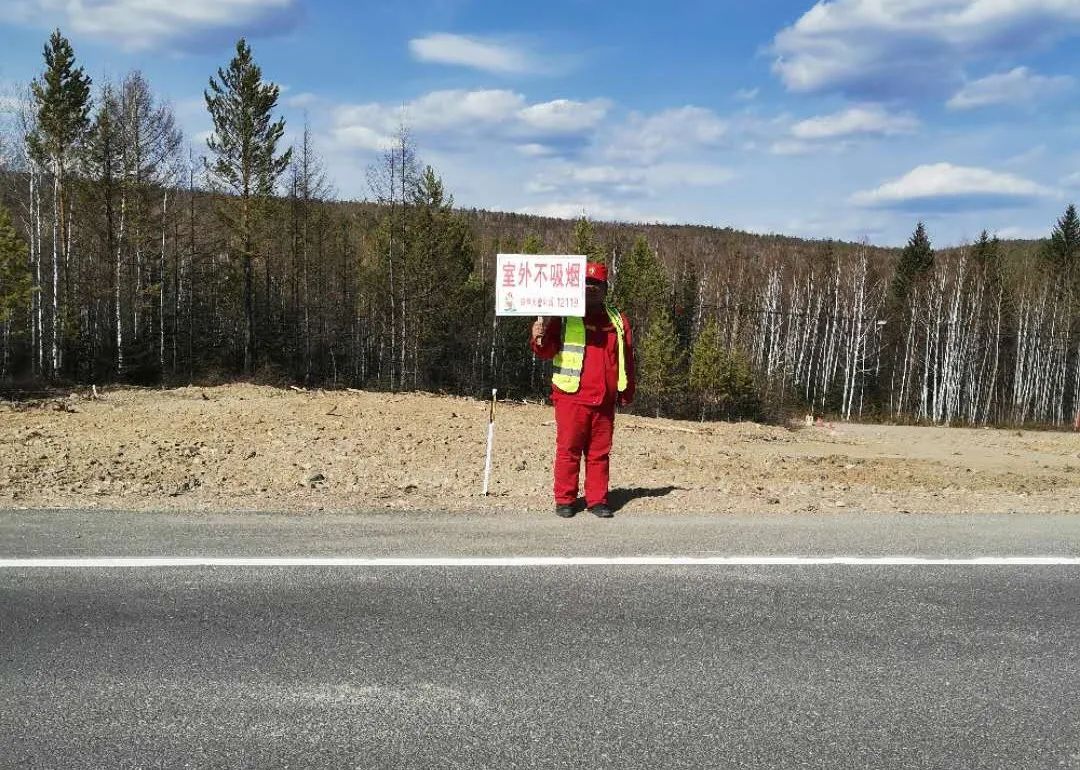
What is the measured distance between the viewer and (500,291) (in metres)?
7.00

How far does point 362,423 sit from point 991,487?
9206 millimetres

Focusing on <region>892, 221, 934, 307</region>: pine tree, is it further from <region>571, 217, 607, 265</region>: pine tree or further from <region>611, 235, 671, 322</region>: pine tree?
<region>571, 217, 607, 265</region>: pine tree

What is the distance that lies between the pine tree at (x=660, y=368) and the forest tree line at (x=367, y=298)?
0.14 metres

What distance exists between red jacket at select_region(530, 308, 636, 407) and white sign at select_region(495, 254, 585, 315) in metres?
0.21

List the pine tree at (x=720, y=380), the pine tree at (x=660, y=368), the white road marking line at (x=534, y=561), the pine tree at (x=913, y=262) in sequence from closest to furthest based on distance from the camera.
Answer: the white road marking line at (x=534, y=561)
the pine tree at (x=720, y=380)
the pine tree at (x=660, y=368)
the pine tree at (x=913, y=262)

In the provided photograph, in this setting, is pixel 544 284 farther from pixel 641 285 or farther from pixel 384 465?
pixel 641 285

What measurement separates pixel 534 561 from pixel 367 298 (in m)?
43.5

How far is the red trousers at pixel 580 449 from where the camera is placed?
6.92m

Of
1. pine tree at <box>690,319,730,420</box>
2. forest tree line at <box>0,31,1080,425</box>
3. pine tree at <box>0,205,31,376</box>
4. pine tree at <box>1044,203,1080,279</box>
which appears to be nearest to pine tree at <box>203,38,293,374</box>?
forest tree line at <box>0,31,1080,425</box>

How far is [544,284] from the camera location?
691 cm

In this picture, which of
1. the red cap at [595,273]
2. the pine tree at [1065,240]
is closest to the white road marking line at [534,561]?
the red cap at [595,273]

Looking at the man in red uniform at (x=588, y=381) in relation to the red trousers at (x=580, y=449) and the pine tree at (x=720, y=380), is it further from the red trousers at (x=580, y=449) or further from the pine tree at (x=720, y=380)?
the pine tree at (x=720, y=380)

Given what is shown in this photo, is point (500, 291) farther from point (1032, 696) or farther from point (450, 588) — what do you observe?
point (1032, 696)

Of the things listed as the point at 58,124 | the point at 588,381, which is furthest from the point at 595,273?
the point at 58,124
